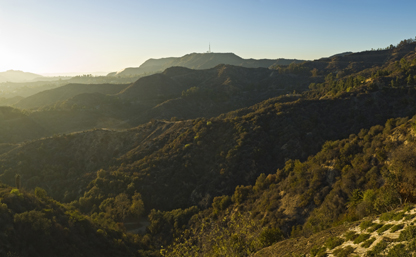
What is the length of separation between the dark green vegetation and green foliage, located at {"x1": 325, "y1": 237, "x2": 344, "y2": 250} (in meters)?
0.08

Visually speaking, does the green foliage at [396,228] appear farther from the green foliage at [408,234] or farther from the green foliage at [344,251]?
the green foliage at [344,251]

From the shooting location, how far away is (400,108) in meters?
69.9

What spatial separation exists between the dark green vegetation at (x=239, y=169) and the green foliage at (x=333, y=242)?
0.26 feet

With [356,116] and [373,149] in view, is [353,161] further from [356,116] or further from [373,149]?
[356,116]

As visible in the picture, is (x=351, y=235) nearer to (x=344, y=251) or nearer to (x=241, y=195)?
(x=344, y=251)

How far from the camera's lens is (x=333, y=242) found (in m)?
17.1

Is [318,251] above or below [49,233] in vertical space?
above

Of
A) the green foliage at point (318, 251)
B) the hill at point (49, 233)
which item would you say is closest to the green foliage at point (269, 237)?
the green foliage at point (318, 251)

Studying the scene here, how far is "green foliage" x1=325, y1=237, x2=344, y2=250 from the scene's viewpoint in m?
16.9

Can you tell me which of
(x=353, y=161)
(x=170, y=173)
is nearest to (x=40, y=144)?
(x=170, y=173)

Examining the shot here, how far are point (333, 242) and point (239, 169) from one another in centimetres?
4154

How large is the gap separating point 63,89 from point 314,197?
214 metres

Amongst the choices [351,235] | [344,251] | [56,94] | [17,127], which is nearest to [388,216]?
[351,235]

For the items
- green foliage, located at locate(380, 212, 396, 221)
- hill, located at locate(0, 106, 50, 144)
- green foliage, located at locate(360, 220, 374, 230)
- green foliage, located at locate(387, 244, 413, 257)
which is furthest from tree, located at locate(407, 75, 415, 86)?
hill, located at locate(0, 106, 50, 144)
